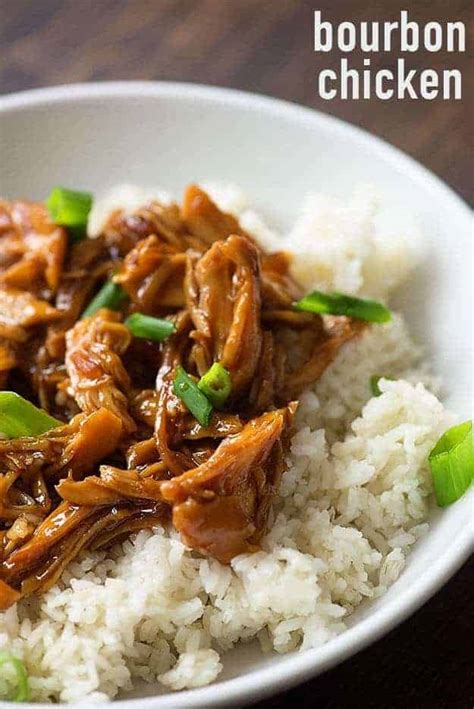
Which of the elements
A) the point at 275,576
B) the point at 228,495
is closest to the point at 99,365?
the point at 228,495

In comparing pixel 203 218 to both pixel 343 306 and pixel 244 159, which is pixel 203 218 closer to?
pixel 343 306

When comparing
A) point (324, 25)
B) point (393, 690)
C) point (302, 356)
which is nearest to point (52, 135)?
point (324, 25)

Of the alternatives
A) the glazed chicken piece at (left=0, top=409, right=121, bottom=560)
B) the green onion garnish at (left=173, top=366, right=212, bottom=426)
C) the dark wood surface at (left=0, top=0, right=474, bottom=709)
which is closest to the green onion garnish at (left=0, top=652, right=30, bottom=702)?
the glazed chicken piece at (left=0, top=409, right=121, bottom=560)

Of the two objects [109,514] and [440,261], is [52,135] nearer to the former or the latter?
[440,261]

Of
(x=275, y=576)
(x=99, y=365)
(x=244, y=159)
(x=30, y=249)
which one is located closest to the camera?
(x=275, y=576)

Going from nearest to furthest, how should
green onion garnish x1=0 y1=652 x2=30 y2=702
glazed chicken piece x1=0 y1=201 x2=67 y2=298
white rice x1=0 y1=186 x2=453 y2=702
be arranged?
green onion garnish x1=0 y1=652 x2=30 y2=702
white rice x1=0 y1=186 x2=453 y2=702
glazed chicken piece x1=0 y1=201 x2=67 y2=298

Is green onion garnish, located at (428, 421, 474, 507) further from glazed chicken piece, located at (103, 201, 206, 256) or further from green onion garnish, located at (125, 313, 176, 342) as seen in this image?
glazed chicken piece, located at (103, 201, 206, 256)
